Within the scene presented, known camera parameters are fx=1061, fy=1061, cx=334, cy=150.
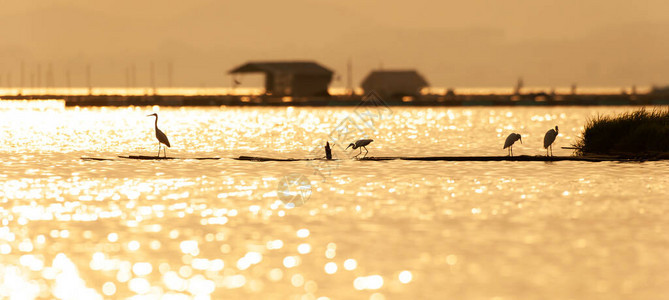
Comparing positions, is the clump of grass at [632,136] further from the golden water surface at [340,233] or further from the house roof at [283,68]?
the house roof at [283,68]

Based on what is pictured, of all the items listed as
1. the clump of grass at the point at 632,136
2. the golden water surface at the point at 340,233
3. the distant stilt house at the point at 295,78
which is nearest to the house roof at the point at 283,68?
the distant stilt house at the point at 295,78

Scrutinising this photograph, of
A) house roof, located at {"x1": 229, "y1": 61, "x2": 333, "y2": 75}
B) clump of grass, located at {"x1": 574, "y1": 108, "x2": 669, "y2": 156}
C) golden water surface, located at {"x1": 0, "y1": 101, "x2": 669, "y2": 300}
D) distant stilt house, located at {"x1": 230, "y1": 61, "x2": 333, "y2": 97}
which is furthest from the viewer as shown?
distant stilt house, located at {"x1": 230, "y1": 61, "x2": 333, "y2": 97}

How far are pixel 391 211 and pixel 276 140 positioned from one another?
48.0m

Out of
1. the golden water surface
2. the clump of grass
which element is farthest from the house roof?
the golden water surface

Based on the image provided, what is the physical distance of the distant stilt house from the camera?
522 ft

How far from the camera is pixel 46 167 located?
137 ft

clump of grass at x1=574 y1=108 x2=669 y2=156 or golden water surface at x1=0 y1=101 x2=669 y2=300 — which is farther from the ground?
clump of grass at x1=574 y1=108 x2=669 y2=156

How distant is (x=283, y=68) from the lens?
160 meters

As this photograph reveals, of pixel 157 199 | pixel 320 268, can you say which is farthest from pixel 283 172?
pixel 320 268

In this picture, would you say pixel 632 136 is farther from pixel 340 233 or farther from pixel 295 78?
pixel 295 78

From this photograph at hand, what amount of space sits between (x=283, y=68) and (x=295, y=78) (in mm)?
2762

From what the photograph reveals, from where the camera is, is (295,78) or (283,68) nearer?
(283,68)

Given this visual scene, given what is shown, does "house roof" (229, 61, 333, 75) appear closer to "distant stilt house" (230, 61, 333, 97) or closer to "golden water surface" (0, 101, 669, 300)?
"distant stilt house" (230, 61, 333, 97)

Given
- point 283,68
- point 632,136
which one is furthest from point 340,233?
point 283,68
